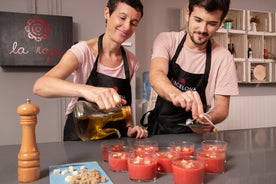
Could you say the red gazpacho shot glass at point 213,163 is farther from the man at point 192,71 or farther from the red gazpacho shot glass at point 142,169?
the man at point 192,71

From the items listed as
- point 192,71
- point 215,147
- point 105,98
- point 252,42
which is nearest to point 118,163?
point 105,98

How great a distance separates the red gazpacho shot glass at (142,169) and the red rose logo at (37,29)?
7.32 feet

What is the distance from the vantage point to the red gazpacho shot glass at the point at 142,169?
34.4 inches

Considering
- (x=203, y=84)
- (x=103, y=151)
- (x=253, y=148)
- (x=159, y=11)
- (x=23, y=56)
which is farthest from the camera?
(x=159, y=11)

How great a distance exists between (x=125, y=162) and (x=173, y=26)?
3.03 metres

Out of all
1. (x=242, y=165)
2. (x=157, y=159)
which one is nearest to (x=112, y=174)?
(x=157, y=159)

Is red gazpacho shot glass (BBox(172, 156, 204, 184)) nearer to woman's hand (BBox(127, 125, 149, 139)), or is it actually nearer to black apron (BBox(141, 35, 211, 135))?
woman's hand (BBox(127, 125, 149, 139))

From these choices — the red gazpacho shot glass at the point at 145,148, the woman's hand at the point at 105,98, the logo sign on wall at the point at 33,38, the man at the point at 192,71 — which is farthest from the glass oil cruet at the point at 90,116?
the logo sign on wall at the point at 33,38

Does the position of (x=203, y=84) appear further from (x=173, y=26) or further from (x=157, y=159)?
(x=173, y=26)

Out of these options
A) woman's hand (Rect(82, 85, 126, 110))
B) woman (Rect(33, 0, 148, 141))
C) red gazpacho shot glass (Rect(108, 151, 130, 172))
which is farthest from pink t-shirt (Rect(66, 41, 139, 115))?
red gazpacho shot glass (Rect(108, 151, 130, 172))

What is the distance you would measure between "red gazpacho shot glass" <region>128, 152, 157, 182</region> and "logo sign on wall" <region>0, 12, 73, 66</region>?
217 cm

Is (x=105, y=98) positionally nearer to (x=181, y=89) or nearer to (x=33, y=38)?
(x=181, y=89)

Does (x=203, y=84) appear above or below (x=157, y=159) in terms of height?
above

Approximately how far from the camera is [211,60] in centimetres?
168
